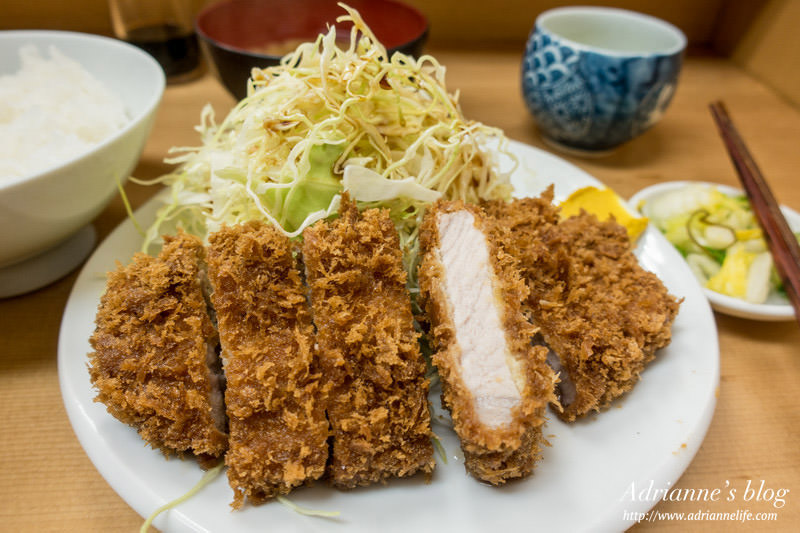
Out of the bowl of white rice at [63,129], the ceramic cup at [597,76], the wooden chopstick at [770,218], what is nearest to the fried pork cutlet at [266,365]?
the bowl of white rice at [63,129]

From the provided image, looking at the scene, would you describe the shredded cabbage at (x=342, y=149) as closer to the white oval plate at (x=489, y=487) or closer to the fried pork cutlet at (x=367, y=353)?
the fried pork cutlet at (x=367, y=353)

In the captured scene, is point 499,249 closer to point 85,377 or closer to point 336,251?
point 336,251

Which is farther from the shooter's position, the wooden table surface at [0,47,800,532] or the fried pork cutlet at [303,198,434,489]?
the wooden table surface at [0,47,800,532]

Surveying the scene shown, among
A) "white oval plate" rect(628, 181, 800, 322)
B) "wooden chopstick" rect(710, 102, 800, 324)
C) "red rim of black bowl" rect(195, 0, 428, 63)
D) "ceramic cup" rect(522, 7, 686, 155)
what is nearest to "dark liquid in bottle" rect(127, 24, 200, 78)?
"red rim of black bowl" rect(195, 0, 428, 63)

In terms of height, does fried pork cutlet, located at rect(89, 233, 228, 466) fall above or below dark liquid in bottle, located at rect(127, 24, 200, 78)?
above

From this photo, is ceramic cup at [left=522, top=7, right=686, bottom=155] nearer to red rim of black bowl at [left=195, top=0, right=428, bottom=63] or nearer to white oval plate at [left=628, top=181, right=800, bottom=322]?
red rim of black bowl at [left=195, top=0, right=428, bottom=63]

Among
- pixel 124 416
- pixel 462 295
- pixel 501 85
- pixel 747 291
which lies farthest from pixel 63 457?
pixel 501 85
